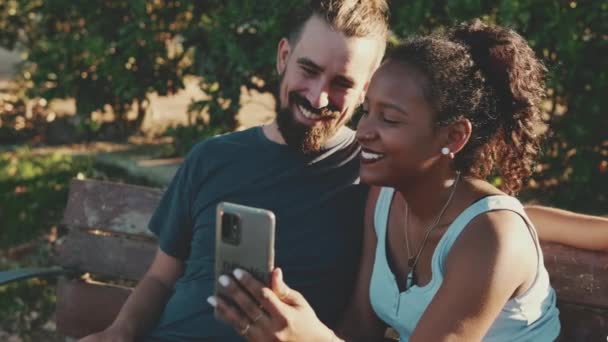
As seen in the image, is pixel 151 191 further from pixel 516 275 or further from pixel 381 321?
pixel 516 275

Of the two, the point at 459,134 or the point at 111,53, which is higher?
the point at 459,134

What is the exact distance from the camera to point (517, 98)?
255cm

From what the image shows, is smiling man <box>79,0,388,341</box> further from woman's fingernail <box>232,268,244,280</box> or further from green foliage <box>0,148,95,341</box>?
green foliage <box>0,148,95,341</box>

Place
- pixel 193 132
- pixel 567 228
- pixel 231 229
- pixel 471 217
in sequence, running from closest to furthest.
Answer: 1. pixel 231 229
2. pixel 471 217
3. pixel 567 228
4. pixel 193 132

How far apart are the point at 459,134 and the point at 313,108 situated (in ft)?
2.02

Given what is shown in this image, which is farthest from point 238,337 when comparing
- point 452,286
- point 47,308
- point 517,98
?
point 47,308

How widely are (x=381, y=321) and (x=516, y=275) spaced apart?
70 cm

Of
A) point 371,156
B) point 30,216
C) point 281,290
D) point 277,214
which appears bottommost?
point 30,216

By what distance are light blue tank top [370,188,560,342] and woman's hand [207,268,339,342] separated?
448mm

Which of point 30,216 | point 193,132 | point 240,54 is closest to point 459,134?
point 240,54

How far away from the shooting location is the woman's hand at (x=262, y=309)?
2205 mm

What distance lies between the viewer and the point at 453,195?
102 inches

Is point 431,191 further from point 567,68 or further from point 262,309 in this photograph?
point 567,68

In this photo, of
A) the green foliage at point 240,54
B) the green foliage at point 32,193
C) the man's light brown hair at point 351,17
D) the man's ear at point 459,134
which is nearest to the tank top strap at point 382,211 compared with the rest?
the man's ear at point 459,134
